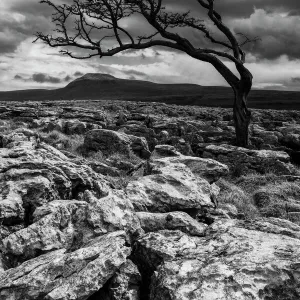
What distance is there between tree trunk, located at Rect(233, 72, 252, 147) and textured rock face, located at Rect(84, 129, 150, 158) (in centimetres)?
686

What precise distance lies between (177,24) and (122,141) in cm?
1027

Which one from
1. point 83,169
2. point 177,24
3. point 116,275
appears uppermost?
point 177,24

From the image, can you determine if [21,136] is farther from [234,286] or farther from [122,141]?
[234,286]

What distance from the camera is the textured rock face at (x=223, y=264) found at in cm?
486

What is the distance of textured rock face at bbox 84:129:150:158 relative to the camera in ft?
60.3

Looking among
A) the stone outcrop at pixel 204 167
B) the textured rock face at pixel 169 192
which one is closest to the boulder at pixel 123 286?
the textured rock face at pixel 169 192

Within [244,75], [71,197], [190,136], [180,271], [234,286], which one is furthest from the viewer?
[190,136]

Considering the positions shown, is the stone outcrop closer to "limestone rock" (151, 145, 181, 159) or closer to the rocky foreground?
the rocky foreground

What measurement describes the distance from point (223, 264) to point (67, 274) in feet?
8.02

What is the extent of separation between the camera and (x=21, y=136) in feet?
48.7

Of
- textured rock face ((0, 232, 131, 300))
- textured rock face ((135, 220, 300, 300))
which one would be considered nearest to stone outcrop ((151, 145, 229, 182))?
textured rock face ((135, 220, 300, 300))

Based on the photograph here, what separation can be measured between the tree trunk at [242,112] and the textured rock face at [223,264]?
16.3 m

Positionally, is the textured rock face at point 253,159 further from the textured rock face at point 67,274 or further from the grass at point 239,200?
the textured rock face at point 67,274

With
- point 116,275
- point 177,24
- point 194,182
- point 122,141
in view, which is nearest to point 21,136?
point 122,141
